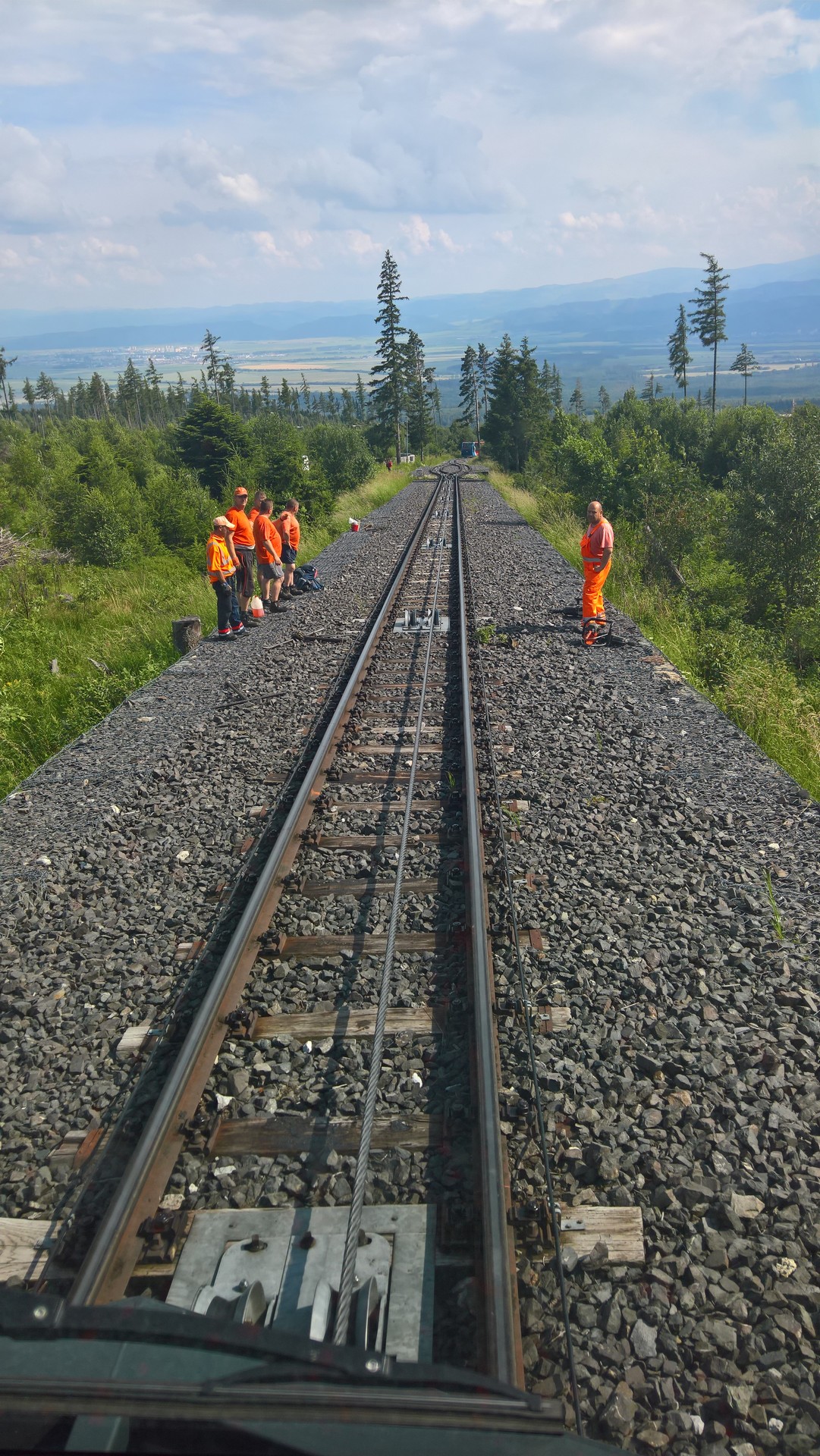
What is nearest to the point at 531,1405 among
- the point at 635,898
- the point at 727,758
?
the point at 635,898

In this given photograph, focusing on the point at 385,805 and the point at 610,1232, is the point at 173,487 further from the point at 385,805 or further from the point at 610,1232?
the point at 610,1232

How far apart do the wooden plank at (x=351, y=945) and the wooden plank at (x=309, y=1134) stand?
112 cm

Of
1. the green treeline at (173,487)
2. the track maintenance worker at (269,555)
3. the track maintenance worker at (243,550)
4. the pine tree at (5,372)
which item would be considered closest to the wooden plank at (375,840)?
the track maintenance worker at (243,550)

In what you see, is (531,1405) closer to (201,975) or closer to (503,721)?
(201,975)

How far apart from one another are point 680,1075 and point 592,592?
328 inches

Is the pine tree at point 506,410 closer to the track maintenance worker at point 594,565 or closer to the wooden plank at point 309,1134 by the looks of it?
the track maintenance worker at point 594,565

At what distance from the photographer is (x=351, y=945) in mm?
4625

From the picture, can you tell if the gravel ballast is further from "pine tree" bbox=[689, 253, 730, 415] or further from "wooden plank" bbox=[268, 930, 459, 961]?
"pine tree" bbox=[689, 253, 730, 415]

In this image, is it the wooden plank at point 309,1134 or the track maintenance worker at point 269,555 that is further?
the track maintenance worker at point 269,555

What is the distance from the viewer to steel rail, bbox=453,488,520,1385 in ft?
8.00

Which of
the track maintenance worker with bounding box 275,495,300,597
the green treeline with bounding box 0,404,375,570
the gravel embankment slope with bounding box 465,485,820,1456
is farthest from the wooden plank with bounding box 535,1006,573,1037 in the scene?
the green treeline with bounding box 0,404,375,570

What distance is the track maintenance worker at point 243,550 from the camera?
12.3 meters

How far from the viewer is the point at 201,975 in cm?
436

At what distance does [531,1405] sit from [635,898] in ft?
12.2
